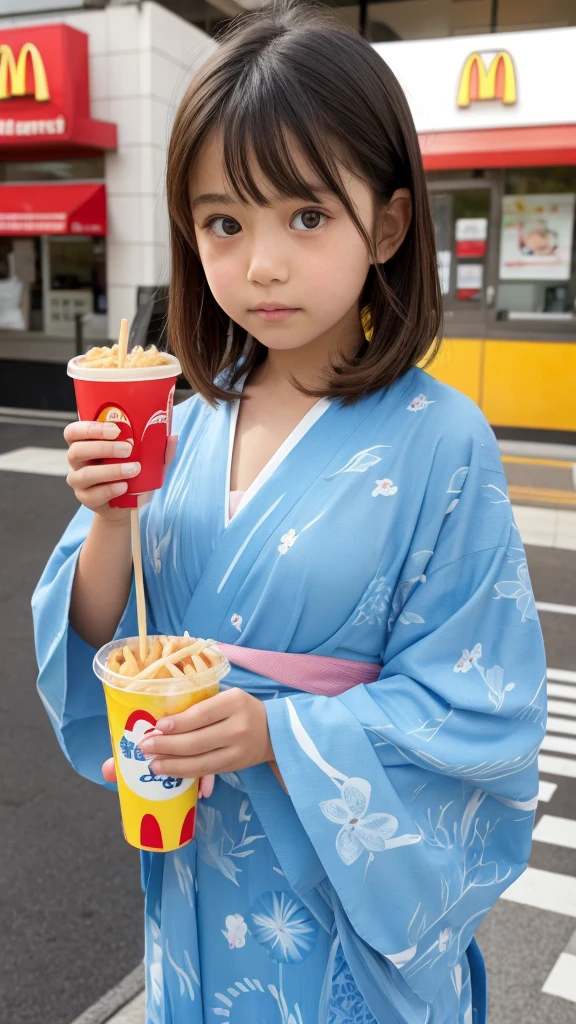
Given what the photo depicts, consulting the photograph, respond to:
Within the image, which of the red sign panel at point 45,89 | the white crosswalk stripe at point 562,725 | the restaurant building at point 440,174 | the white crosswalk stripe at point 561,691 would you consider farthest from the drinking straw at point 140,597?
the red sign panel at point 45,89

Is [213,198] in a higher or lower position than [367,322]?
higher

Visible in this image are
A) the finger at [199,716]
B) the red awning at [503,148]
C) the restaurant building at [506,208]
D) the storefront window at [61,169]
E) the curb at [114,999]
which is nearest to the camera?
the finger at [199,716]

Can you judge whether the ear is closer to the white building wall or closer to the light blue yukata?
the light blue yukata

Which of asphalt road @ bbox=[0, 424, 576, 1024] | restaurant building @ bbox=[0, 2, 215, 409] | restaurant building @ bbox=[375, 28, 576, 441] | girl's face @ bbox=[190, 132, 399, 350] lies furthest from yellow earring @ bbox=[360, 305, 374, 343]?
restaurant building @ bbox=[0, 2, 215, 409]

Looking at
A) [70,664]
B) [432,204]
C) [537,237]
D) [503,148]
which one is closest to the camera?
[70,664]

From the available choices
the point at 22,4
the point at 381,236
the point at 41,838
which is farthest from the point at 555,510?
the point at 22,4

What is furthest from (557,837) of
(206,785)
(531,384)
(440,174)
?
(440,174)

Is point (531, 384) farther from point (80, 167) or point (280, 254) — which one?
point (280, 254)

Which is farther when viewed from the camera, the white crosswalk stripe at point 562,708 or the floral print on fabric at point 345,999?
the white crosswalk stripe at point 562,708

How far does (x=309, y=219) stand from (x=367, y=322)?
0.24 metres

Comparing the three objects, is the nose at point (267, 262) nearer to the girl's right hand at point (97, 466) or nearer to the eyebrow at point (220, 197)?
the eyebrow at point (220, 197)

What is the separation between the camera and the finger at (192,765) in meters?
1.03

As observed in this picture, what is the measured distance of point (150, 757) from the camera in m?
1.11

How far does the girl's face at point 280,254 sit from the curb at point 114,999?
1.82 metres
